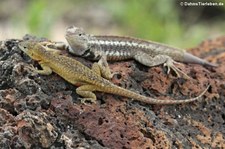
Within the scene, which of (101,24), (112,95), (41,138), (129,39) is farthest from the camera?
(101,24)

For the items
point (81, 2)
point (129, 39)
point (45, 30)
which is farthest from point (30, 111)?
point (81, 2)

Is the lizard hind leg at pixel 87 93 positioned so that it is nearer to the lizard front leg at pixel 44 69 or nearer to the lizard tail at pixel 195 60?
the lizard front leg at pixel 44 69

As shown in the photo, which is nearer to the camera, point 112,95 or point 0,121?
point 0,121

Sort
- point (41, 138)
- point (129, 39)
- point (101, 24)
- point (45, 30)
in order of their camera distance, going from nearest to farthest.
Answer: point (41, 138)
point (129, 39)
point (45, 30)
point (101, 24)

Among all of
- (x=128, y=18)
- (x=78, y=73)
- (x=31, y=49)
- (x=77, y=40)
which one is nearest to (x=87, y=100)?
(x=78, y=73)

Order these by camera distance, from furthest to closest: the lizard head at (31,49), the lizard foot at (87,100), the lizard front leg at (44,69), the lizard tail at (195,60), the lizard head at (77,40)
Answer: the lizard tail at (195,60) < the lizard head at (77,40) < the lizard head at (31,49) < the lizard front leg at (44,69) < the lizard foot at (87,100)

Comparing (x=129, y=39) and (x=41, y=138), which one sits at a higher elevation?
(x=129, y=39)

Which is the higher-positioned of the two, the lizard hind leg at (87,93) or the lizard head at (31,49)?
the lizard head at (31,49)

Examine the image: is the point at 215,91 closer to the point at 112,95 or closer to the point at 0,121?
the point at 112,95

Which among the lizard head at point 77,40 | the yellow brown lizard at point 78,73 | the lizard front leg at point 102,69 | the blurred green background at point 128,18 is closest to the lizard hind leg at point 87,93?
the yellow brown lizard at point 78,73
